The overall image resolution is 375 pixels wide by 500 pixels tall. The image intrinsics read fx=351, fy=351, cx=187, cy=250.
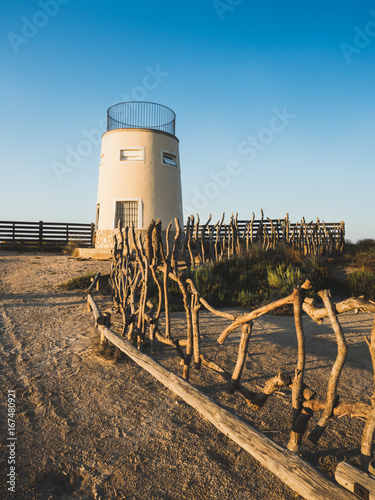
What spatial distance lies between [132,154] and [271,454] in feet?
52.2

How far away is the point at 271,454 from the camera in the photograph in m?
2.34

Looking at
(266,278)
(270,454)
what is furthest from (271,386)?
(266,278)

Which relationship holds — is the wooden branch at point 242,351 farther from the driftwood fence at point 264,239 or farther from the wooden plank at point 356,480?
the driftwood fence at point 264,239

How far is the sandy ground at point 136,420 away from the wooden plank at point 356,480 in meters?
0.71

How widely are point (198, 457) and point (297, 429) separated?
0.87 m

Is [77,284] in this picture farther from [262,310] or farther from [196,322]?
[262,310]

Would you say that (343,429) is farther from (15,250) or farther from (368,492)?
(15,250)

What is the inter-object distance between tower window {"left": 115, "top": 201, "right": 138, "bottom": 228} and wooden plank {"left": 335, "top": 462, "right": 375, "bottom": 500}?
15.1m

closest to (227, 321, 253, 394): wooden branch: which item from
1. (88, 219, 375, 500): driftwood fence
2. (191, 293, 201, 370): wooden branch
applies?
(88, 219, 375, 500): driftwood fence

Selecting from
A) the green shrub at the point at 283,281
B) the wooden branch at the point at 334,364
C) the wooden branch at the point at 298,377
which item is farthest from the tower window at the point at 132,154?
the wooden branch at the point at 334,364

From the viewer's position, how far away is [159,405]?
12.6ft

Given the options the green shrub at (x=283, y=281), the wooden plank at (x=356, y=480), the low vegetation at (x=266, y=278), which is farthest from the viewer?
the green shrub at (x=283, y=281)

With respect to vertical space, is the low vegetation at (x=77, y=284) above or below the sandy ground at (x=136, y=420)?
above

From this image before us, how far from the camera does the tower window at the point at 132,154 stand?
16625 millimetres
